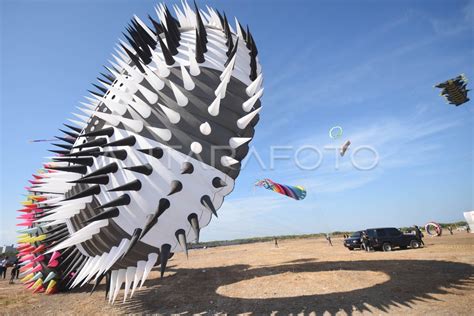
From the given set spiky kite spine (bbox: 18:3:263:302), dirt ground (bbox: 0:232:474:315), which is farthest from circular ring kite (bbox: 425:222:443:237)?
spiky kite spine (bbox: 18:3:263:302)

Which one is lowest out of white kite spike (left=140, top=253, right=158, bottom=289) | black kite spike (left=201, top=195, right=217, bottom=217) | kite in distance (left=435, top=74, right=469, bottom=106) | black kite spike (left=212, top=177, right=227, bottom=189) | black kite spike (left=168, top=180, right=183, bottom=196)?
white kite spike (left=140, top=253, right=158, bottom=289)

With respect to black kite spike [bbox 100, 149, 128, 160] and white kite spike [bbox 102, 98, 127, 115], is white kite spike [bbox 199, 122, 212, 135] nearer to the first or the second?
black kite spike [bbox 100, 149, 128, 160]

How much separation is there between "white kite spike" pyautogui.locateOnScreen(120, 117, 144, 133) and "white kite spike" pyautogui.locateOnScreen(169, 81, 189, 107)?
0.79 meters

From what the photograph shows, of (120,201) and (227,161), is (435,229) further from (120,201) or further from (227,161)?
(120,201)

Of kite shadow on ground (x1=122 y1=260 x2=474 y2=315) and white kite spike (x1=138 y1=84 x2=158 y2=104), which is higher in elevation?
white kite spike (x1=138 y1=84 x2=158 y2=104)

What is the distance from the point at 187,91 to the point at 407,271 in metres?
10.8

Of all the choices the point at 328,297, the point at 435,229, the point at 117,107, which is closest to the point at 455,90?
the point at 328,297

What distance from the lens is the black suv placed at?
2116cm

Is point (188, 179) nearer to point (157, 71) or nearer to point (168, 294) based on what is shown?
point (157, 71)

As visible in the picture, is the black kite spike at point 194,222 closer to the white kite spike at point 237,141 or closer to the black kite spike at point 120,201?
the black kite spike at point 120,201

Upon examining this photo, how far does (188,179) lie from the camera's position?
4738 millimetres

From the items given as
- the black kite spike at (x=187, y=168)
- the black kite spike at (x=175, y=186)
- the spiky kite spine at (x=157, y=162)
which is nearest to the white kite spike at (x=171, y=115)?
the spiky kite spine at (x=157, y=162)

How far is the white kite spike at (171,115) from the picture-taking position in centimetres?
477

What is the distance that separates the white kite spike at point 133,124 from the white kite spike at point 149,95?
493mm
